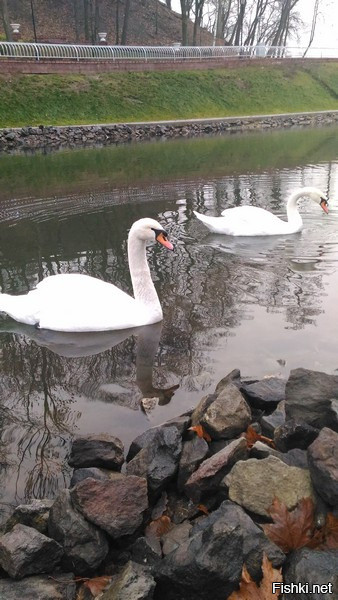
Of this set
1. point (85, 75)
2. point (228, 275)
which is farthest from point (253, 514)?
point (85, 75)

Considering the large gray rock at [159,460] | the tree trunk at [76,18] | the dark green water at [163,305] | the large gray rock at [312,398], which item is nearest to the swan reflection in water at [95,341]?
the dark green water at [163,305]

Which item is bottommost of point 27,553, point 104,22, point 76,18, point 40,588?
point 40,588

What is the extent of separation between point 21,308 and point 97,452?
3212mm

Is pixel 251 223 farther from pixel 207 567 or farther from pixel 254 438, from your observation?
pixel 207 567

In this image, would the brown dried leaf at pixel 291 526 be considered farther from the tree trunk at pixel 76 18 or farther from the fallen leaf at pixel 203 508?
the tree trunk at pixel 76 18

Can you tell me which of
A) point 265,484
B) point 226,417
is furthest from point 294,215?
point 265,484

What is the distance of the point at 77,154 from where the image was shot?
24266mm

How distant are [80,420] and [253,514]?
2.11 m

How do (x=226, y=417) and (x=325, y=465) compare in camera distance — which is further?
(x=226, y=417)

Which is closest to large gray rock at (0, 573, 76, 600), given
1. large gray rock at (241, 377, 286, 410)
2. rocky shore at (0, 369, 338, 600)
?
rocky shore at (0, 369, 338, 600)

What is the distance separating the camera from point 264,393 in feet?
16.5

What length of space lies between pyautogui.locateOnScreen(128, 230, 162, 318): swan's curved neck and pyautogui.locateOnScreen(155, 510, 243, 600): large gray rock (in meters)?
4.07

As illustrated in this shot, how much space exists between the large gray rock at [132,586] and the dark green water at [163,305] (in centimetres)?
125

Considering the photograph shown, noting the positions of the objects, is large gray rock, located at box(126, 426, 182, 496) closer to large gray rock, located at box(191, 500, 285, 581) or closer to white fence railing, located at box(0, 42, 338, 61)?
large gray rock, located at box(191, 500, 285, 581)
